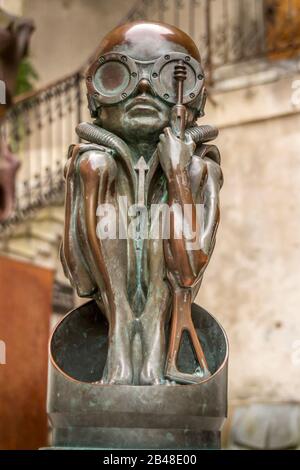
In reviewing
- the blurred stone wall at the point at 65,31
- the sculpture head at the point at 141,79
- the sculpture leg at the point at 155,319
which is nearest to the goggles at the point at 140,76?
the sculpture head at the point at 141,79

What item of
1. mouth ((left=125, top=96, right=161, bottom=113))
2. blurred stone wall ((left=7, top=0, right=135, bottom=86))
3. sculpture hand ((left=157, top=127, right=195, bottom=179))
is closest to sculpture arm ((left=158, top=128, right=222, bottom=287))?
sculpture hand ((left=157, top=127, right=195, bottom=179))

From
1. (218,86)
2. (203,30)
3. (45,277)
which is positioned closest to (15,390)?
(45,277)

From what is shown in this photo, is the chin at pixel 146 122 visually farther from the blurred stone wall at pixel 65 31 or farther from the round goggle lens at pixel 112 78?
the blurred stone wall at pixel 65 31

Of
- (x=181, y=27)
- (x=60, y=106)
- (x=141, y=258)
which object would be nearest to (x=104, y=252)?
(x=141, y=258)

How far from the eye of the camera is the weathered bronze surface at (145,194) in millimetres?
2486

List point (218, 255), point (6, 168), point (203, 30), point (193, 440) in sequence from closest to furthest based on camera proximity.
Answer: point (193, 440) → point (218, 255) → point (6, 168) → point (203, 30)

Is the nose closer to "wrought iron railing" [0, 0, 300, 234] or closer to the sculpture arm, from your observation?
the sculpture arm

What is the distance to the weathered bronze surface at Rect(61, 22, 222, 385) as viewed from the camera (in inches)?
97.9

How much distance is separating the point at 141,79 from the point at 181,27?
6.25 metres

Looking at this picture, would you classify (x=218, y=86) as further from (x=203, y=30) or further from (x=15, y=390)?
(x=15, y=390)

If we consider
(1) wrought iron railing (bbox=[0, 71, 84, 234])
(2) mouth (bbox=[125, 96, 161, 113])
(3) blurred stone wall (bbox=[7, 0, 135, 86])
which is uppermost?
(3) blurred stone wall (bbox=[7, 0, 135, 86])

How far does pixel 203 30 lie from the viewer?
8469 mm

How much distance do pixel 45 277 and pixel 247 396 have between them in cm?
160

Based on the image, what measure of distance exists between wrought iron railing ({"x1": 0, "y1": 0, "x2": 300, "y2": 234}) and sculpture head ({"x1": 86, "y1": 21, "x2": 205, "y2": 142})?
14.0 feet
